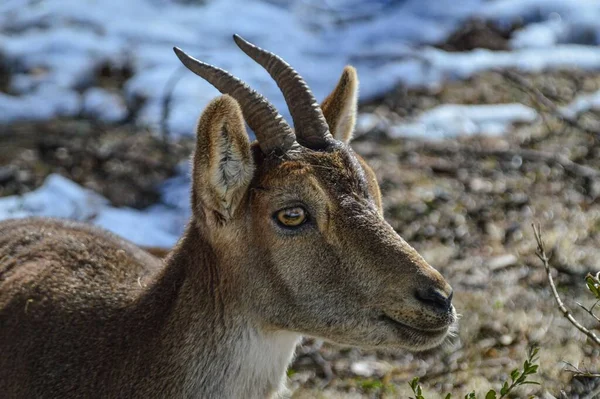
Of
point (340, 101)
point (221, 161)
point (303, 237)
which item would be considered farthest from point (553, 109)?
point (221, 161)

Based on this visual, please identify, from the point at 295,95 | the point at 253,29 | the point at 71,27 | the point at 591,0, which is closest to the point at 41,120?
the point at 71,27

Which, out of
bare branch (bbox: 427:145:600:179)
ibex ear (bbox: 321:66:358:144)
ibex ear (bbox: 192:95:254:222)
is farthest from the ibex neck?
bare branch (bbox: 427:145:600:179)

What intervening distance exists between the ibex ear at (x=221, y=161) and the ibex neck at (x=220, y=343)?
0.25m

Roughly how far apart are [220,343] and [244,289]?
0.88 ft

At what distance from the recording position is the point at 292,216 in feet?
13.7

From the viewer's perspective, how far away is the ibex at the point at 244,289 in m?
4.10

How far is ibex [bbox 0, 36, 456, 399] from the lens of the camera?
410cm

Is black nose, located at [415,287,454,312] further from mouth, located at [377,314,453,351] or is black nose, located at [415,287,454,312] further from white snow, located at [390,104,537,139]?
white snow, located at [390,104,537,139]

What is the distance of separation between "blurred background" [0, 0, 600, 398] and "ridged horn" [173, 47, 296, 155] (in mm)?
2040

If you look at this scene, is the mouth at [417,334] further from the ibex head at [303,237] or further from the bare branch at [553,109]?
the bare branch at [553,109]

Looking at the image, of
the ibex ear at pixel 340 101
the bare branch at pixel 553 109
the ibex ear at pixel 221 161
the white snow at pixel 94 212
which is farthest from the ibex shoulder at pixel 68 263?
the bare branch at pixel 553 109

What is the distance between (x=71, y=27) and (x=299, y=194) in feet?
27.7

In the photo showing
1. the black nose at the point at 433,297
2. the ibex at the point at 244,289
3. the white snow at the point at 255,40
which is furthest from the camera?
the white snow at the point at 255,40

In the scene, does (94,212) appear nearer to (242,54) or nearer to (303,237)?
(303,237)
